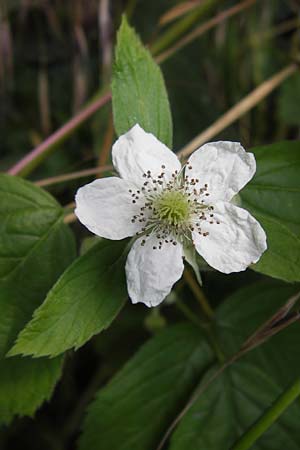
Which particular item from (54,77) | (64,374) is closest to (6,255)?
(64,374)

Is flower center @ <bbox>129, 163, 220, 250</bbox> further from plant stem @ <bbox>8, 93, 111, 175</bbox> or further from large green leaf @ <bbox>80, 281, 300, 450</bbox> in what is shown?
plant stem @ <bbox>8, 93, 111, 175</bbox>

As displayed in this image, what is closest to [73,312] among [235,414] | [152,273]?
[152,273]

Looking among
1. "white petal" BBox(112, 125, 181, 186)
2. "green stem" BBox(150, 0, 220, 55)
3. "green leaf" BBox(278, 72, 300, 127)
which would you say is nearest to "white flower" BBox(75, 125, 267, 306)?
"white petal" BBox(112, 125, 181, 186)

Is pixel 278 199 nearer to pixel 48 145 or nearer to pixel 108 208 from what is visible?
pixel 108 208

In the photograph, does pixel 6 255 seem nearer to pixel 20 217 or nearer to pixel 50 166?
pixel 20 217

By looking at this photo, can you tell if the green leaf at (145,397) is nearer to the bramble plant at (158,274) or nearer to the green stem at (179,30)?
the bramble plant at (158,274)

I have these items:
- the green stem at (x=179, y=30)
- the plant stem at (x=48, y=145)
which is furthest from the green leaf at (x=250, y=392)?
the green stem at (x=179, y=30)

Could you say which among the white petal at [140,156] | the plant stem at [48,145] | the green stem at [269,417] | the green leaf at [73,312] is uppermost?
the white petal at [140,156]
